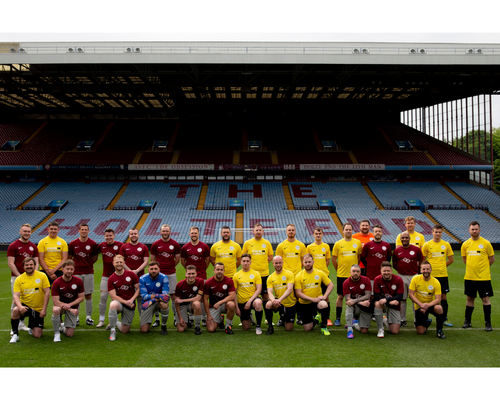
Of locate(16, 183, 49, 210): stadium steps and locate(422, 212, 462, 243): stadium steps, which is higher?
locate(16, 183, 49, 210): stadium steps

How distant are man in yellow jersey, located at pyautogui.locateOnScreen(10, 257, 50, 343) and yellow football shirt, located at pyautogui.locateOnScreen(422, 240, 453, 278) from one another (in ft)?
24.9

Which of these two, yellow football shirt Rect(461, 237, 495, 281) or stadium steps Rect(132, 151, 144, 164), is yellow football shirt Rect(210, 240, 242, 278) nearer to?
yellow football shirt Rect(461, 237, 495, 281)

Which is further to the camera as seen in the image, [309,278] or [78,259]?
[78,259]

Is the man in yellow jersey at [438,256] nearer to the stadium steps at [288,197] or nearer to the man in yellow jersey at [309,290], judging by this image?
the man in yellow jersey at [309,290]

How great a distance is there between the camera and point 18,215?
27500 mm

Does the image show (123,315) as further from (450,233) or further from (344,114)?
(344,114)

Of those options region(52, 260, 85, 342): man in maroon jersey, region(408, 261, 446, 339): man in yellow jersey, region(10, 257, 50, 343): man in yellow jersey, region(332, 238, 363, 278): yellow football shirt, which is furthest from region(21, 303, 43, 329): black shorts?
region(408, 261, 446, 339): man in yellow jersey

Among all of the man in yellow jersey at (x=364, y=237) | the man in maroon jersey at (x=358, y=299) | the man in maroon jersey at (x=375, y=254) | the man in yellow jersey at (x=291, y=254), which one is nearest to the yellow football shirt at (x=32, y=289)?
the man in yellow jersey at (x=291, y=254)

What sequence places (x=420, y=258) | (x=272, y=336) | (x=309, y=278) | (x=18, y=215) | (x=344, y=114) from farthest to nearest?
(x=344, y=114) → (x=18, y=215) → (x=420, y=258) → (x=309, y=278) → (x=272, y=336)

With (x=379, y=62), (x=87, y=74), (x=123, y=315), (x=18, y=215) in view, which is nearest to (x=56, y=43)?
(x=87, y=74)

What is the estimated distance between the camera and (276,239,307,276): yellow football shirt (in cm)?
788

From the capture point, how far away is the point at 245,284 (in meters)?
7.02

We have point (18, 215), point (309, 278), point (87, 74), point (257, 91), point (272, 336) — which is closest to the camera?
point (272, 336)

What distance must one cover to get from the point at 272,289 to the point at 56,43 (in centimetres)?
3036
